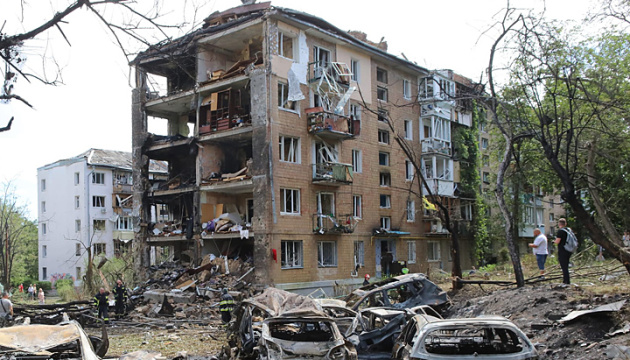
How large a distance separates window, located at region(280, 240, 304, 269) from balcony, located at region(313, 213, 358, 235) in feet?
4.40

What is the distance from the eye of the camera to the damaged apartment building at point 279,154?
2973 centimetres

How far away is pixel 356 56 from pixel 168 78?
12590 millimetres

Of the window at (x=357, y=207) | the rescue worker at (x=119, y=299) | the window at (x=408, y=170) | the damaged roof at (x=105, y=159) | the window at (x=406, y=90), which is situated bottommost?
the rescue worker at (x=119, y=299)

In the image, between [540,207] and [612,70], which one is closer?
[612,70]

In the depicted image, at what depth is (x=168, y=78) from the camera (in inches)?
1444

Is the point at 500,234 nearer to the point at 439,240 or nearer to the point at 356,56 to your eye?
the point at 439,240

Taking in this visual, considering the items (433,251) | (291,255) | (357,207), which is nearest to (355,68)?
(357,207)

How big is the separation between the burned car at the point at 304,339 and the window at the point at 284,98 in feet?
66.7

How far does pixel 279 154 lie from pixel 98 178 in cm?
2914

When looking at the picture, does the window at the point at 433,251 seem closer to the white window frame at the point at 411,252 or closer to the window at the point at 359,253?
the white window frame at the point at 411,252

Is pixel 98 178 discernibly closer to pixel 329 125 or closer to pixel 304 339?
pixel 329 125

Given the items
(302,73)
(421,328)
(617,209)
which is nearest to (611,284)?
(421,328)

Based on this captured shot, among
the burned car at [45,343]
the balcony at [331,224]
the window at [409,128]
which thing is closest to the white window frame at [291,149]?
the balcony at [331,224]

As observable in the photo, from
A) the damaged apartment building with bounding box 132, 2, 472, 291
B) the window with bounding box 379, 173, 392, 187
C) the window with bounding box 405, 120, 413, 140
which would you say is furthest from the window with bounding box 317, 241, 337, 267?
the window with bounding box 405, 120, 413, 140
